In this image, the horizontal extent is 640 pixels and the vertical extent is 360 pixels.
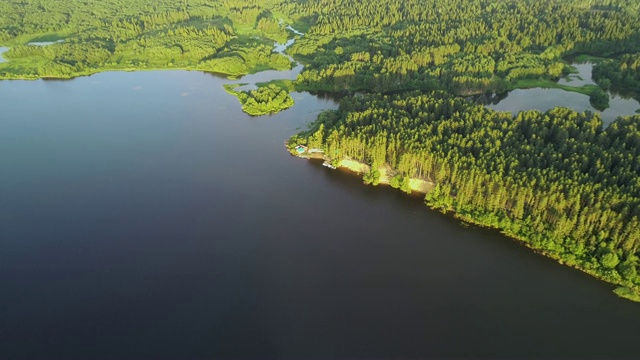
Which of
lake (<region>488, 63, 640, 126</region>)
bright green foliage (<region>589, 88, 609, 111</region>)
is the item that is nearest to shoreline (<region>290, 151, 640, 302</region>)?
lake (<region>488, 63, 640, 126</region>)

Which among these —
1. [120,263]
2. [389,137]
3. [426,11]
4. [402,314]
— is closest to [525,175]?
[389,137]

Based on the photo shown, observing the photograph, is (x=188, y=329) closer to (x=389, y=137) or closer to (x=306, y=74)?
(x=389, y=137)

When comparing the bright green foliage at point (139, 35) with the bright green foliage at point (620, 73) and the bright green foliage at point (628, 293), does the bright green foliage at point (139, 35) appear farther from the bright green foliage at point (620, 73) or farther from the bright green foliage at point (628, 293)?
the bright green foliage at point (628, 293)

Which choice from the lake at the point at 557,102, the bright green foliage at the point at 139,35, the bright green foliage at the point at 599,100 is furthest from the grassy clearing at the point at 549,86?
the bright green foliage at the point at 139,35

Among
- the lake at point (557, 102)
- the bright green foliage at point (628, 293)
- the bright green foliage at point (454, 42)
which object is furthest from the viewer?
the bright green foliage at point (454, 42)

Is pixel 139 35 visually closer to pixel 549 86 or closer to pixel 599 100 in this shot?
pixel 549 86

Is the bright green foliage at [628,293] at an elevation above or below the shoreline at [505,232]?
below
